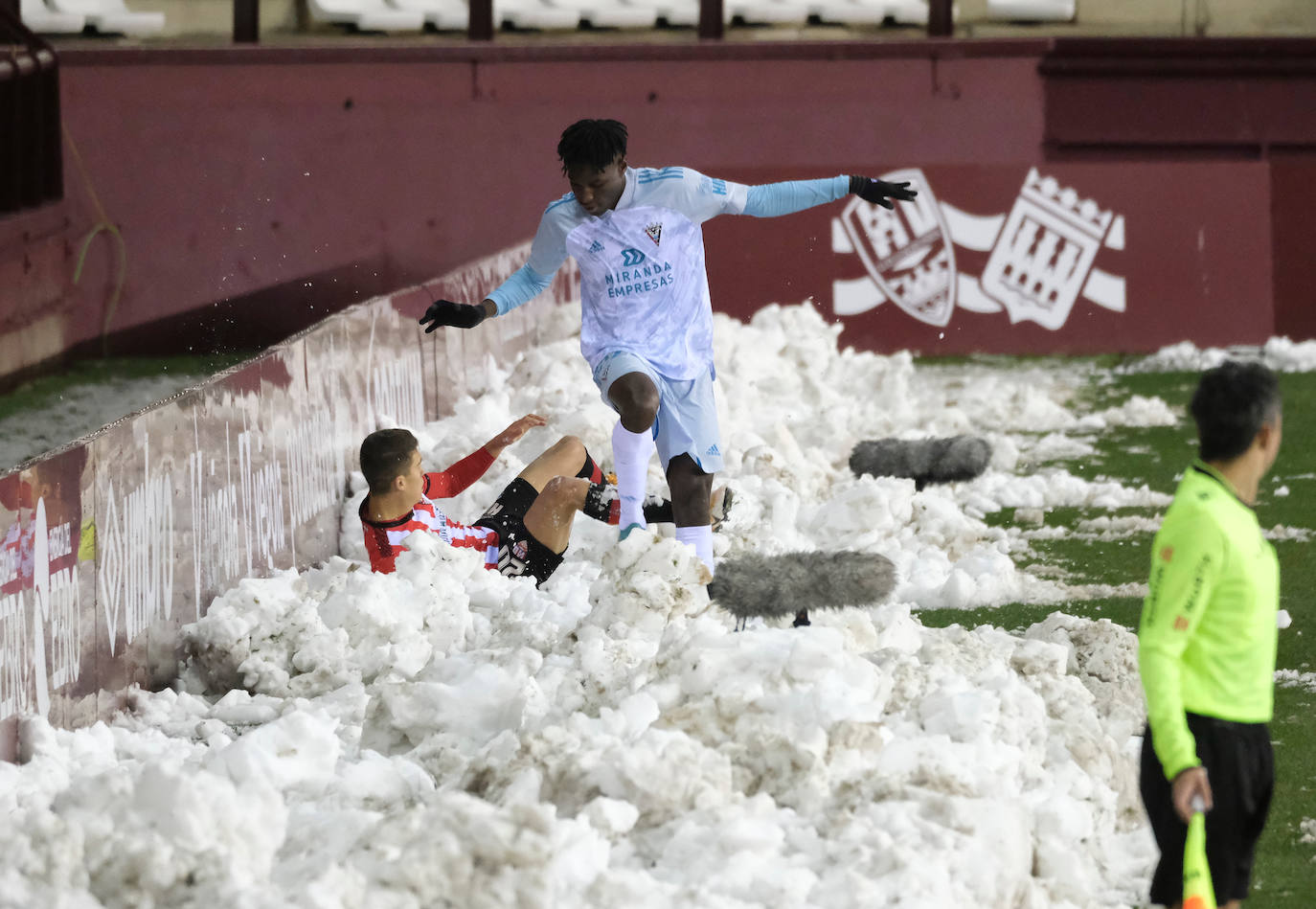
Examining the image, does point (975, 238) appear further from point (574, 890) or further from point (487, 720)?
point (574, 890)

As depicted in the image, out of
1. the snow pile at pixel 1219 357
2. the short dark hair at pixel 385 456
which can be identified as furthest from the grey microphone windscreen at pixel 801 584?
the snow pile at pixel 1219 357

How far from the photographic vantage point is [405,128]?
18.0 m

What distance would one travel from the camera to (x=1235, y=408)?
10.8 feet

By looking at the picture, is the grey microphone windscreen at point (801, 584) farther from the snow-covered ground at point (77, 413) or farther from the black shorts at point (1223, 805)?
the snow-covered ground at point (77, 413)

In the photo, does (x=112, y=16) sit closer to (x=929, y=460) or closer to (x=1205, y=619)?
(x=929, y=460)

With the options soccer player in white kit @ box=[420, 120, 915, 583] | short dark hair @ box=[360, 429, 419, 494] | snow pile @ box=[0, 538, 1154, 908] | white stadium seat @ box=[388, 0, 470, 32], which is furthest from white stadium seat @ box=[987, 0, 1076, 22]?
snow pile @ box=[0, 538, 1154, 908]

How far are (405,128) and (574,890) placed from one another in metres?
15.2

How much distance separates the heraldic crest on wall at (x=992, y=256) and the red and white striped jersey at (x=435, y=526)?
9560 mm

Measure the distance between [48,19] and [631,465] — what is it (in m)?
15.2

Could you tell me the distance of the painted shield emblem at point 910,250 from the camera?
15938mm

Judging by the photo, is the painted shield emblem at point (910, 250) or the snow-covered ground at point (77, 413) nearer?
the snow-covered ground at point (77, 413)

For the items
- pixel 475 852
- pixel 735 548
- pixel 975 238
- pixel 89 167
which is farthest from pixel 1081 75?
pixel 475 852

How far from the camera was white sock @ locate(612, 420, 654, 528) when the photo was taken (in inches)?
263

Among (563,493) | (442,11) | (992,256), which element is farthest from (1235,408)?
(442,11)
